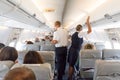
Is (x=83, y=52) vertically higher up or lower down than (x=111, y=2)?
lower down

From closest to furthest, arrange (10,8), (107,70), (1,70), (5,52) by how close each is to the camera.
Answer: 1. (1,70)
2. (107,70)
3. (5,52)
4. (10,8)

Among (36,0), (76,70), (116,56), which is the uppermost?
(36,0)

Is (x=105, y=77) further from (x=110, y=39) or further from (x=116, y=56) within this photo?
(x=110, y=39)

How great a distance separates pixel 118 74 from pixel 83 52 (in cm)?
239

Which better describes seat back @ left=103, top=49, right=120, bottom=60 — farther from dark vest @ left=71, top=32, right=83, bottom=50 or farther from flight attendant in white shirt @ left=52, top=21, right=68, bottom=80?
flight attendant in white shirt @ left=52, top=21, right=68, bottom=80

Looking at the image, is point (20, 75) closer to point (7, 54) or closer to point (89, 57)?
point (7, 54)

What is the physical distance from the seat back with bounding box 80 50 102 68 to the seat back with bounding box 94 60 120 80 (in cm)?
236

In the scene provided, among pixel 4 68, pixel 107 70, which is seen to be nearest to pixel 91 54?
pixel 107 70

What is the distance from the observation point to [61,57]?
254 inches

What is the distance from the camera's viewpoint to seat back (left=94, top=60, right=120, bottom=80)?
3389 millimetres

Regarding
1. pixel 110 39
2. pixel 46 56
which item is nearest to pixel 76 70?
pixel 46 56

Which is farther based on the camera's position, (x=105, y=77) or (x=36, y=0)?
(x=36, y=0)

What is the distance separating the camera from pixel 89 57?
5.96 meters

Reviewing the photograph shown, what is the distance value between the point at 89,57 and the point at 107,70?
253cm
